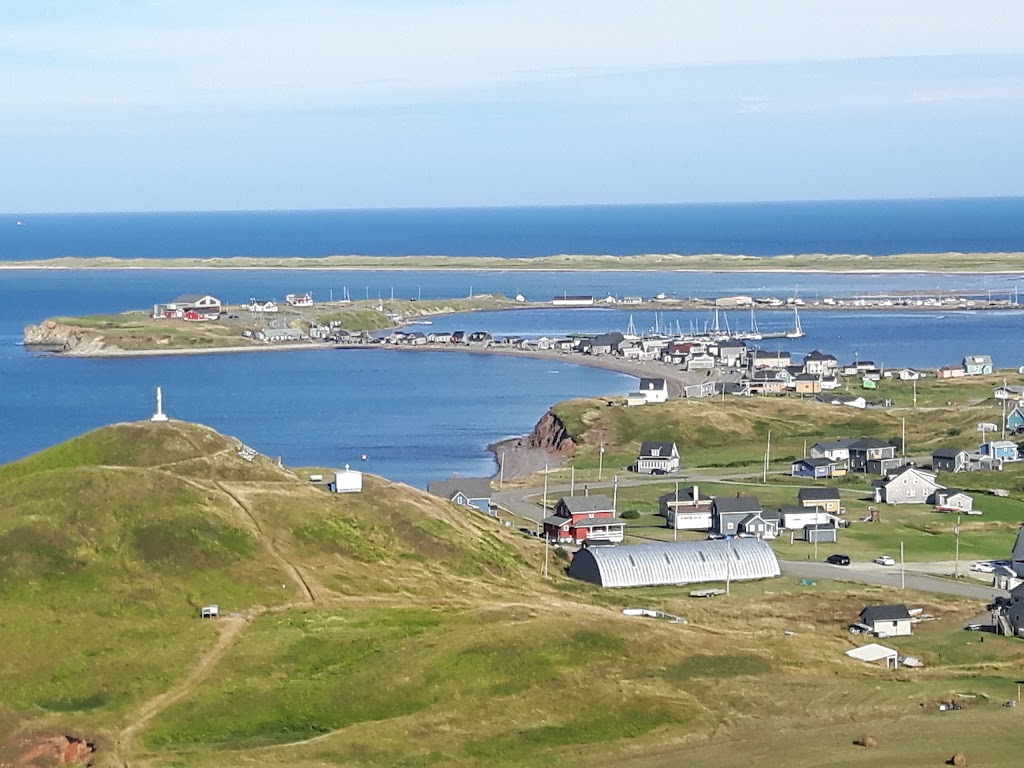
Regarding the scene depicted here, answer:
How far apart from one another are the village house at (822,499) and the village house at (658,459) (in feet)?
50.3

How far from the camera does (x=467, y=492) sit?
72188 millimetres

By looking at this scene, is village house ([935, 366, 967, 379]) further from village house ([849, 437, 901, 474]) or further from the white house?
the white house

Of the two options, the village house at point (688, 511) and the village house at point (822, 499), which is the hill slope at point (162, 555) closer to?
the village house at point (688, 511)

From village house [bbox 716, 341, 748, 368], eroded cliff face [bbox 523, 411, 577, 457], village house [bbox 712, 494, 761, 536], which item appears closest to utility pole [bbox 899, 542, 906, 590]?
village house [bbox 712, 494, 761, 536]

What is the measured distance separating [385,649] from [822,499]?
32.3m

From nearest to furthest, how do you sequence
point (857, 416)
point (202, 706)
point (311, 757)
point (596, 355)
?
point (311, 757) → point (202, 706) → point (857, 416) → point (596, 355)

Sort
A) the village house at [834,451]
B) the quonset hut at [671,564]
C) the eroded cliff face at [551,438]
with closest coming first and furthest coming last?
the quonset hut at [671,564], the village house at [834,451], the eroded cliff face at [551,438]

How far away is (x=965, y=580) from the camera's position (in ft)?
190

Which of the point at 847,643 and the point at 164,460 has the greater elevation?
the point at 164,460

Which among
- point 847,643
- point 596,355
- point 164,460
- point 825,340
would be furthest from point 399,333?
point 847,643

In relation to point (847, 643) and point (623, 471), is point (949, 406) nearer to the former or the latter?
point (623, 471)

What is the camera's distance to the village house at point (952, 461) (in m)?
82.7

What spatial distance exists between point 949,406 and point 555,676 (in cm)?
7157

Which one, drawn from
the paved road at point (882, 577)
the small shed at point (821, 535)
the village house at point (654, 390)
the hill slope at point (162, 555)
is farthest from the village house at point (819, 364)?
the hill slope at point (162, 555)
